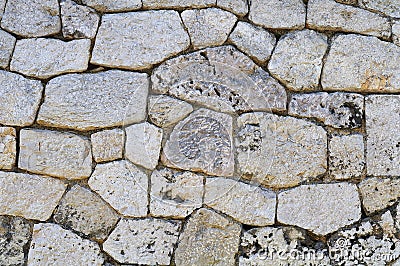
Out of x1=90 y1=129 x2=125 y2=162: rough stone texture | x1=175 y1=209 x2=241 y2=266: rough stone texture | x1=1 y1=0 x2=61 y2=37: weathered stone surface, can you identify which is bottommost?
x1=175 y1=209 x2=241 y2=266: rough stone texture

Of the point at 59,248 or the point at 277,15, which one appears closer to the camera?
the point at 59,248

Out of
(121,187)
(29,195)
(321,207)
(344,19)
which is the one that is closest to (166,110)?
(121,187)

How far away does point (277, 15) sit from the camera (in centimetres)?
259

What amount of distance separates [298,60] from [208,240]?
39.1 inches

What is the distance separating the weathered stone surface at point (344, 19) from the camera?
260 cm

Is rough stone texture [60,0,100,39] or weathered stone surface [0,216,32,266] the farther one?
rough stone texture [60,0,100,39]

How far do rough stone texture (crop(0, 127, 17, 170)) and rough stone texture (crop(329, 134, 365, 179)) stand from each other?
1.53m

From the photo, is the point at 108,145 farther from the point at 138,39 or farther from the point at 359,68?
the point at 359,68

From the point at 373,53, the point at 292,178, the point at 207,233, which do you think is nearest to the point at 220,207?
the point at 207,233

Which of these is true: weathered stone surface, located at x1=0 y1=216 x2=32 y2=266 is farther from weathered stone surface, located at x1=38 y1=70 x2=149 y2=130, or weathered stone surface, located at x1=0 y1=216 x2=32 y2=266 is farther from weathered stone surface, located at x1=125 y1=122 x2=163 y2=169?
weathered stone surface, located at x1=125 y1=122 x2=163 y2=169

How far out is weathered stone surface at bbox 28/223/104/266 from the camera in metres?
2.44

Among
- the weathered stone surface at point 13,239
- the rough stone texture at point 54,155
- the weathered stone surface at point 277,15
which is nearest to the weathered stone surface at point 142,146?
the rough stone texture at point 54,155

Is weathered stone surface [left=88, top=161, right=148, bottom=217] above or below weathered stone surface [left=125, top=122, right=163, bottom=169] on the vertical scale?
below

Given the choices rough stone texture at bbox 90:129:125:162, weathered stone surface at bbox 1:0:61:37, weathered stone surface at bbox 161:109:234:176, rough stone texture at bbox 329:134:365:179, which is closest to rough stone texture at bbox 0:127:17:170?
rough stone texture at bbox 90:129:125:162
